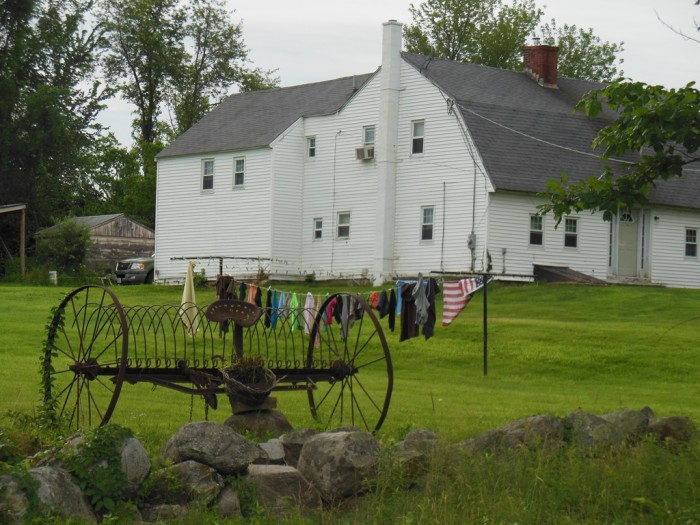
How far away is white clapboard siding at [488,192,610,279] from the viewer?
44781mm

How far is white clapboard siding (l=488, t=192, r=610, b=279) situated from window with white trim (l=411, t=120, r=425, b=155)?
4.06m

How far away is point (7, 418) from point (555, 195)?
23.9 feet

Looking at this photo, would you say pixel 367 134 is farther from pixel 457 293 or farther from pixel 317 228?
pixel 457 293

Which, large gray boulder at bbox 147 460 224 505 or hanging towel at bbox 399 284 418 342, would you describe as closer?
large gray boulder at bbox 147 460 224 505

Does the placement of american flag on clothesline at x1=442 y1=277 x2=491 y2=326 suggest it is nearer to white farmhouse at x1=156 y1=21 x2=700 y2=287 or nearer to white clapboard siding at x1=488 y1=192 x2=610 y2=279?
white farmhouse at x1=156 y1=21 x2=700 y2=287

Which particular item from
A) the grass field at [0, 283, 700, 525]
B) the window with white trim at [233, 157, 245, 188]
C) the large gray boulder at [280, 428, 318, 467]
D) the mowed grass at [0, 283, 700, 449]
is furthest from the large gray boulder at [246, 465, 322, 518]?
the window with white trim at [233, 157, 245, 188]

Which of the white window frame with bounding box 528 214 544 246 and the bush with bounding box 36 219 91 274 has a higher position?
the white window frame with bounding box 528 214 544 246

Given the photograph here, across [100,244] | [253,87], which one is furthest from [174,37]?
[100,244]

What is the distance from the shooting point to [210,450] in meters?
14.0

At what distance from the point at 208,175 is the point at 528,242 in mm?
14789

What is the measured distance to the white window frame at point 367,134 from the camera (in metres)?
48.8

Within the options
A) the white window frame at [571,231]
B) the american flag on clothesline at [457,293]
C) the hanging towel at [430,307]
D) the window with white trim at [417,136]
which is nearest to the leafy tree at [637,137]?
the hanging towel at [430,307]

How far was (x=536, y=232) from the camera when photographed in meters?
46.1

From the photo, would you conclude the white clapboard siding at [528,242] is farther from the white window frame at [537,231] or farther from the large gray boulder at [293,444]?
the large gray boulder at [293,444]
